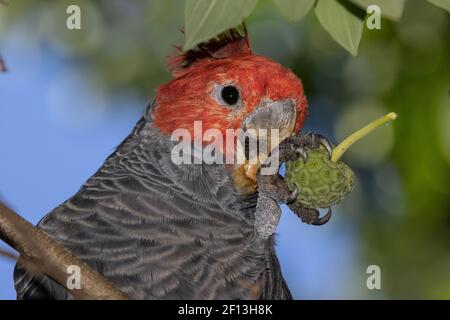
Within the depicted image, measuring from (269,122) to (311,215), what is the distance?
0.58 m

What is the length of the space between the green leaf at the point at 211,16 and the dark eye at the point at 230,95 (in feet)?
5.64

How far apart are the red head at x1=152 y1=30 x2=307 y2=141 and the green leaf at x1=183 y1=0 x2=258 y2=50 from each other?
5.57 ft

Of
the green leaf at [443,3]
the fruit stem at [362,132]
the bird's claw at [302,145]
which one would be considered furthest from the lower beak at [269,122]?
the green leaf at [443,3]

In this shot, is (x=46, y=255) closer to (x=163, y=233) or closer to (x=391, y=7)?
(x=163, y=233)

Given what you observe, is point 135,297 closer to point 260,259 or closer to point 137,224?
point 137,224

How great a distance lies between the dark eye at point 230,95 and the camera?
421 centimetres

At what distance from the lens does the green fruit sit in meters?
3.62

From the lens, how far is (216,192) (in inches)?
160

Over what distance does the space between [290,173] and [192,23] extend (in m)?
1.54

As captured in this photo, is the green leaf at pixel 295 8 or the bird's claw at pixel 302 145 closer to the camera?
the green leaf at pixel 295 8

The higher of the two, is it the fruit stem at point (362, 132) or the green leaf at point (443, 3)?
the green leaf at point (443, 3)

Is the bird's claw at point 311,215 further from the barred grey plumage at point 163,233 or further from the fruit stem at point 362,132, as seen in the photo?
the fruit stem at point 362,132

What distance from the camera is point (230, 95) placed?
4.22m

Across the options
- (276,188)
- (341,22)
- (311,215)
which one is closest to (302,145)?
(276,188)
